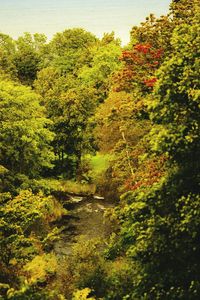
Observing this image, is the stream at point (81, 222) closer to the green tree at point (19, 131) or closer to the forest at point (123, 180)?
the forest at point (123, 180)

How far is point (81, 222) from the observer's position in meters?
37.2

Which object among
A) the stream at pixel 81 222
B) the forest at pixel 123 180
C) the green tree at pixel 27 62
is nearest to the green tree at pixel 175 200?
the forest at pixel 123 180

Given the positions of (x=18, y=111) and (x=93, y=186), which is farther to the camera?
(x=93, y=186)

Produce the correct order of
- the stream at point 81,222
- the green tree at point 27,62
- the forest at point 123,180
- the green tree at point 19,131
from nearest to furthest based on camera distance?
the forest at point 123,180 → the green tree at point 19,131 → the stream at point 81,222 → the green tree at point 27,62

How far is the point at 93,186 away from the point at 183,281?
34.5 meters

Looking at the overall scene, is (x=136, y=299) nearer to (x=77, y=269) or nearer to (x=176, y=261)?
(x=176, y=261)

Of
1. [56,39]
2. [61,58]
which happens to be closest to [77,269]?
[61,58]

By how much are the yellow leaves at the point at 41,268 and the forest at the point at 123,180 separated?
88 mm

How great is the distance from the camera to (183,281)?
11180mm

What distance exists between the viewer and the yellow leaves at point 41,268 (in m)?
18.0

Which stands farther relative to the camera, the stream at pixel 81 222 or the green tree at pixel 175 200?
the stream at pixel 81 222

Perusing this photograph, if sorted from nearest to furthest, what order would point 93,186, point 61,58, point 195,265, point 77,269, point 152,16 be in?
point 195,265
point 77,269
point 152,16
point 93,186
point 61,58

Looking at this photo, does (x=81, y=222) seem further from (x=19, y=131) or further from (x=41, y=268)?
(x=41, y=268)

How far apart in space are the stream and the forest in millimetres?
268
